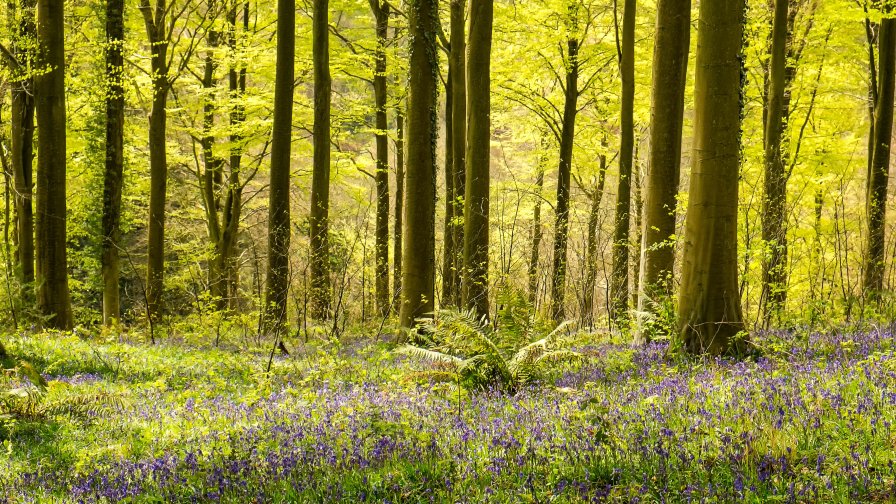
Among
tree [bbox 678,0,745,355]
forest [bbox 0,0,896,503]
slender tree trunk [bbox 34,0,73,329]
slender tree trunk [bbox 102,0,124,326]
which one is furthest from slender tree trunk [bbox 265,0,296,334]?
tree [bbox 678,0,745,355]

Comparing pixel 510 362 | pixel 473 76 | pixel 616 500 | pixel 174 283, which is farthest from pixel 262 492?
pixel 174 283

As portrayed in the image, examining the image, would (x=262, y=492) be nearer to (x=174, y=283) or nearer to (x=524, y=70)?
(x=524, y=70)

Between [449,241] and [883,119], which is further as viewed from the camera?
[449,241]

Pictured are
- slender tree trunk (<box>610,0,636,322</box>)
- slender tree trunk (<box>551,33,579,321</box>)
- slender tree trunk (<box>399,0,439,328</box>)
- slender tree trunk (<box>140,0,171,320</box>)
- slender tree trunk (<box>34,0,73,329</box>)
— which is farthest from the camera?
slender tree trunk (<box>140,0,171,320</box>)

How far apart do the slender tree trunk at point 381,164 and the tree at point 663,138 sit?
30.3 feet

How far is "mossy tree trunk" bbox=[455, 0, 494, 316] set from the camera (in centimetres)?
1253

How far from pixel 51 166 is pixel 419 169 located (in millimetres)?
7193

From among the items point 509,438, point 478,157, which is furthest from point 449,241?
point 509,438

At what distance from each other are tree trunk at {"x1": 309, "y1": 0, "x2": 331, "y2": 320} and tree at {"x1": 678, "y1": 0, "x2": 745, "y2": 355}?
8862 millimetres

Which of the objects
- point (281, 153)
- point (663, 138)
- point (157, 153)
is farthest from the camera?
point (157, 153)

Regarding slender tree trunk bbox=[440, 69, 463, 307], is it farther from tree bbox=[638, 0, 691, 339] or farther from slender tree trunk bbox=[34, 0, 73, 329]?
slender tree trunk bbox=[34, 0, 73, 329]

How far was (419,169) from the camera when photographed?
35.8 ft

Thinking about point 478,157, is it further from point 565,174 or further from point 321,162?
point 565,174

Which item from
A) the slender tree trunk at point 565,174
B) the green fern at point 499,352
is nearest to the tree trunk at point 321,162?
the slender tree trunk at point 565,174
